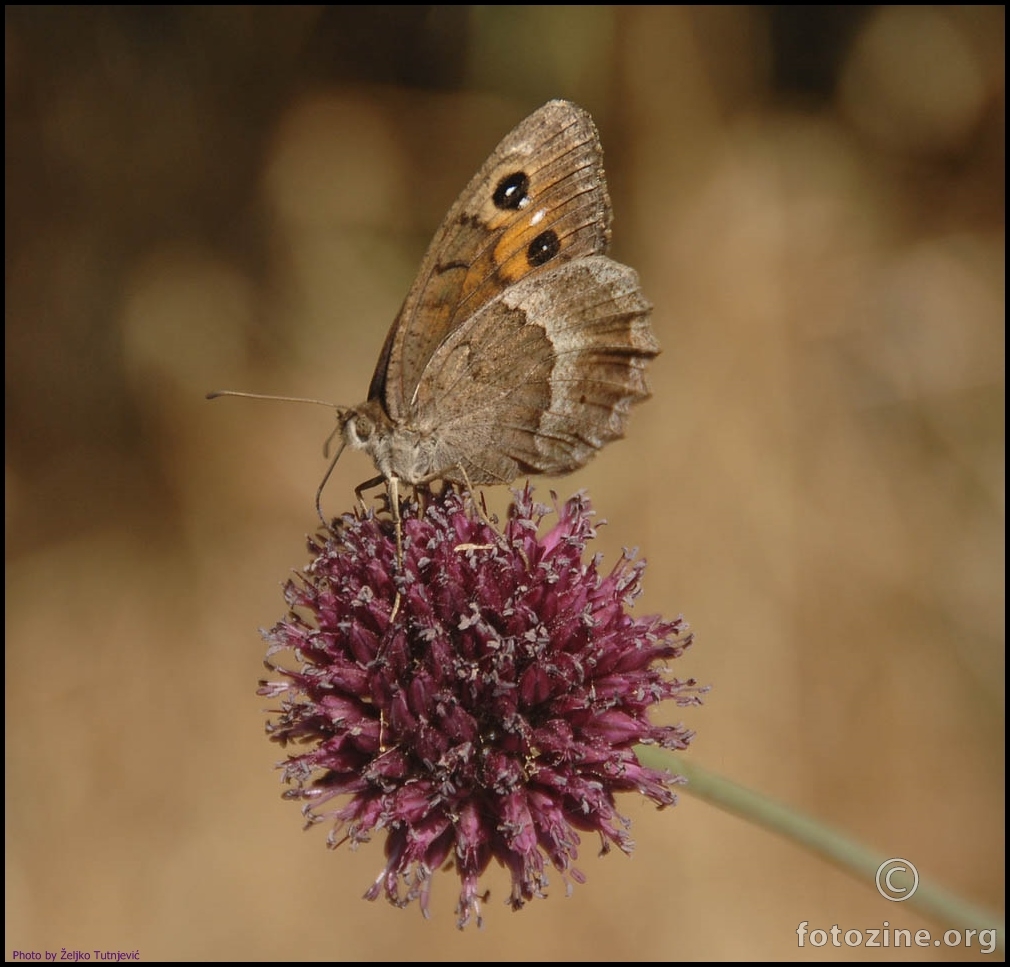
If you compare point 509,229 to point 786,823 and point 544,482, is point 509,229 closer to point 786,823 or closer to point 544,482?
point 786,823

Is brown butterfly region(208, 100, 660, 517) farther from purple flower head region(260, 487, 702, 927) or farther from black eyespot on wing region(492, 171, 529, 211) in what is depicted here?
purple flower head region(260, 487, 702, 927)

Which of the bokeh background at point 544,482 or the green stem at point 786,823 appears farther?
the bokeh background at point 544,482

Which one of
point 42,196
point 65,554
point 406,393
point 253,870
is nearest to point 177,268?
point 42,196

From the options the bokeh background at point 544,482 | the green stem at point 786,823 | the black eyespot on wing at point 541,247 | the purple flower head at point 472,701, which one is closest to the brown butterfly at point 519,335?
the black eyespot on wing at point 541,247

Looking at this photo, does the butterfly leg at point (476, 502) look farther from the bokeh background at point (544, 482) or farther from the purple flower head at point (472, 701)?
the bokeh background at point (544, 482)

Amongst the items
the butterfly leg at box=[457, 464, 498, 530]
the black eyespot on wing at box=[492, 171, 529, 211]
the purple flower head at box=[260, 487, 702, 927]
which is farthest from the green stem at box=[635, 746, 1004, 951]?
the black eyespot on wing at box=[492, 171, 529, 211]

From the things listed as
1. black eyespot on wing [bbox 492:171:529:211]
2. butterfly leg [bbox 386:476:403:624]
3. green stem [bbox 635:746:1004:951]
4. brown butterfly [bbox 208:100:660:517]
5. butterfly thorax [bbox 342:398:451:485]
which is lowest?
green stem [bbox 635:746:1004:951]
